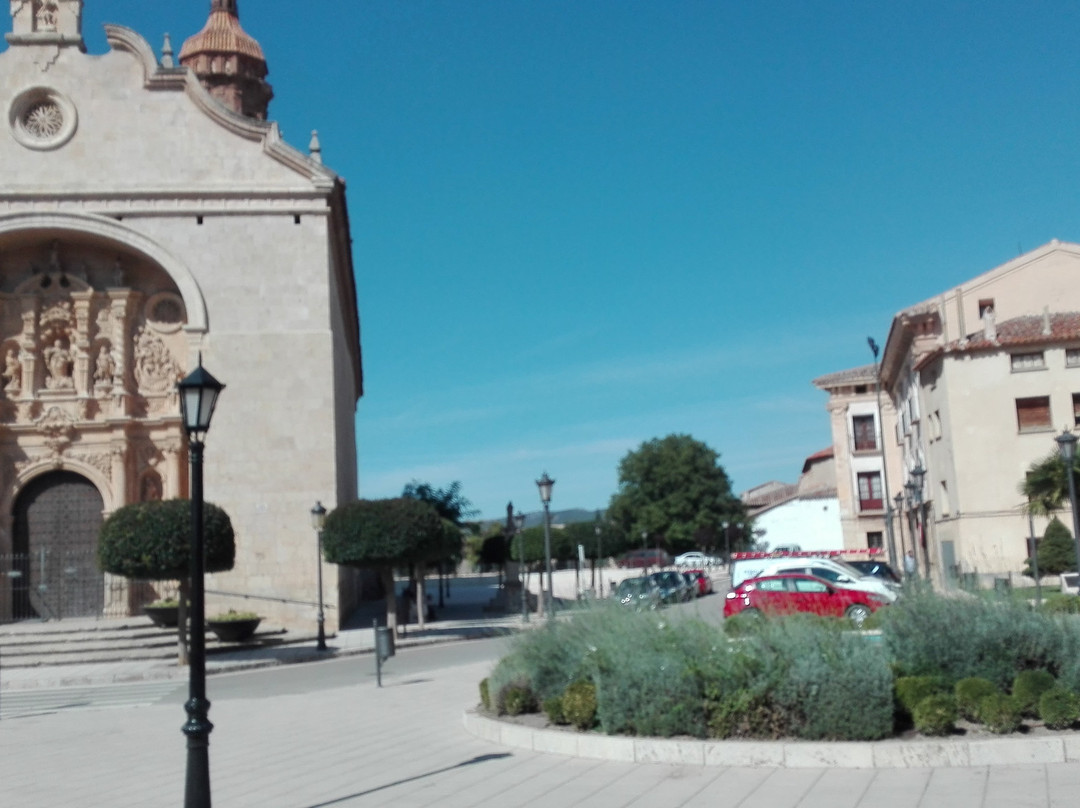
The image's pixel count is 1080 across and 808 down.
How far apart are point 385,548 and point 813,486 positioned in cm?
6031

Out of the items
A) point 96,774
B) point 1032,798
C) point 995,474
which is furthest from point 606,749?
point 995,474

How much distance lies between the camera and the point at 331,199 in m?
27.5

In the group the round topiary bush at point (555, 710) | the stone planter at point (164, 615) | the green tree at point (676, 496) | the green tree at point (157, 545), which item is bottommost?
the round topiary bush at point (555, 710)

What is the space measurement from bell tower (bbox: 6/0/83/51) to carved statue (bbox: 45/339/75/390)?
712cm

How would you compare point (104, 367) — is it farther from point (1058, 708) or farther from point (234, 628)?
point (1058, 708)

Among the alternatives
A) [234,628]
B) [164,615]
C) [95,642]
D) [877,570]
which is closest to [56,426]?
[164,615]

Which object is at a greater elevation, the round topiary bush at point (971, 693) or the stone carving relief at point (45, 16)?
the stone carving relief at point (45, 16)

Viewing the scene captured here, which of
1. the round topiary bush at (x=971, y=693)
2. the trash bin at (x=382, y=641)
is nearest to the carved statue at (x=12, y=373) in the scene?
the trash bin at (x=382, y=641)

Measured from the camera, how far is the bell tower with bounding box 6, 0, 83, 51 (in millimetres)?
27172

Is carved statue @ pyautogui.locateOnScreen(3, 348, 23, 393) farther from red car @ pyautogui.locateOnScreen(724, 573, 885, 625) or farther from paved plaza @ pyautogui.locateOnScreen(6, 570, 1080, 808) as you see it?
red car @ pyautogui.locateOnScreen(724, 573, 885, 625)

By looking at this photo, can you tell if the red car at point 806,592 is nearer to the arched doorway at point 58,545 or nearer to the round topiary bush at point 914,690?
the round topiary bush at point 914,690

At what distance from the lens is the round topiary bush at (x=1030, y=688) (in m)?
8.77

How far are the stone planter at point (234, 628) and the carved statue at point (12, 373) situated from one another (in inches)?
318

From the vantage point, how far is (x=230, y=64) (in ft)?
128
